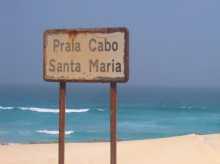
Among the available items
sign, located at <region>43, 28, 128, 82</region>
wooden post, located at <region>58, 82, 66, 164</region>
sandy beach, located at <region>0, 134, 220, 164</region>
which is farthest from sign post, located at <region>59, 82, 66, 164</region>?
sandy beach, located at <region>0, 134, 220, 164</region>

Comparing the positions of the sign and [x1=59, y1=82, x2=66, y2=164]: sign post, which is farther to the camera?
[x1=59, y1=82, x2=66, y2=164]: sign post

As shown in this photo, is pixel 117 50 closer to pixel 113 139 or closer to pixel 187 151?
pixel 113 139

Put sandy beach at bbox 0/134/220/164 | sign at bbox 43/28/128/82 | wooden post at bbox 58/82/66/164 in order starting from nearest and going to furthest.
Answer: sign at bbox 43/28/128/82
wooden post at bbox 58/82/66/164
sandy beach at bbox 0/134/220/164

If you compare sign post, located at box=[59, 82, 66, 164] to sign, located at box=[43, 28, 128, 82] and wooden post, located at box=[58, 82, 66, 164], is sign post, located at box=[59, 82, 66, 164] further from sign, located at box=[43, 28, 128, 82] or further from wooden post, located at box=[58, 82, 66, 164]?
sign, located at box=[43, 28, 128, 82]

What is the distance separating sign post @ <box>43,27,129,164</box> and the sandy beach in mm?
6837

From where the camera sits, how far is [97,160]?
13.5 m

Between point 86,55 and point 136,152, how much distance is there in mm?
8005

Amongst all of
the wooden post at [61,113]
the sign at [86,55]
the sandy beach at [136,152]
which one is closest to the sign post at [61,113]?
the wooden post at [61,113]

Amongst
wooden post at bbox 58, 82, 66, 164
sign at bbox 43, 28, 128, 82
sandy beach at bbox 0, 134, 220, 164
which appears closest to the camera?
sign at bbox 43, 28, 128, 82

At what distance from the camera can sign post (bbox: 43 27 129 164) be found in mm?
6207

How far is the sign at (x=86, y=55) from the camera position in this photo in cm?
620

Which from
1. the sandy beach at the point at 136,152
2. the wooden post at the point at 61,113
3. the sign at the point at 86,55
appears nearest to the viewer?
the sign at the point at 86,55

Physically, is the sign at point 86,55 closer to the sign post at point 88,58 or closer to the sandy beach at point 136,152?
the sign post at point 88,58

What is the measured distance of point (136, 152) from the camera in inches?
557
